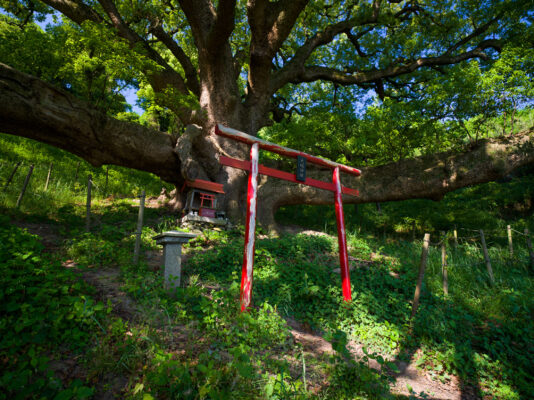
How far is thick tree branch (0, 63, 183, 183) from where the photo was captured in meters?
5.48

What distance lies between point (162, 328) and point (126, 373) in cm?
77

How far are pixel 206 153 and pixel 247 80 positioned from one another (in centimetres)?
353

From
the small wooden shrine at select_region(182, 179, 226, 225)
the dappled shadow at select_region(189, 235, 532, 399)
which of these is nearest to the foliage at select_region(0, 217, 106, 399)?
the dappled shadow at select_region(189, 235, 532, 399)

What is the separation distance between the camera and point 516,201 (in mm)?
12555

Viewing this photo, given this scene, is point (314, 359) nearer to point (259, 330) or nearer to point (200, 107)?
point (259, 330)

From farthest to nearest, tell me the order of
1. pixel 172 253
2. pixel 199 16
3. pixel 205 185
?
pixel 205 185
pixel 199 16
pixel 172 253

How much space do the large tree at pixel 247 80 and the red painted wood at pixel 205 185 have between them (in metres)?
0.36

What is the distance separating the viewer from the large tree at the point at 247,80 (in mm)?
6379

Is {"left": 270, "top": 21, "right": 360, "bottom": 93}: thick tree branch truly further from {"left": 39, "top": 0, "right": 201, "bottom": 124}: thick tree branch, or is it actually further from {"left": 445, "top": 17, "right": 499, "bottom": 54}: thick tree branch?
{"left": 445, "top": 17, "right": 499, "bottom": 54}: thick tree branch

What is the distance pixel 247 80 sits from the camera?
9.65m

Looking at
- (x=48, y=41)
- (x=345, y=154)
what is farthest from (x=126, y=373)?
(x=48, y=41)

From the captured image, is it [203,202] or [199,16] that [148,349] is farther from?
[199,16]

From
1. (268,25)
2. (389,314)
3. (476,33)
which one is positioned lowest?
(389,314)

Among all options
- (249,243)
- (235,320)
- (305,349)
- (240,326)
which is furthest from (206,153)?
(305,349)
